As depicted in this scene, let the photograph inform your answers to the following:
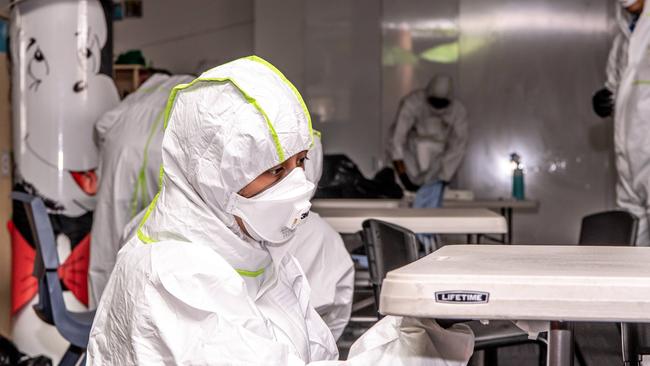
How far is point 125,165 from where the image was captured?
364 centimetres

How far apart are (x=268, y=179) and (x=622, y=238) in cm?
152

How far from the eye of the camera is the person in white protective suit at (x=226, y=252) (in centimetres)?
142

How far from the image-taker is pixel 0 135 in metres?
4.39

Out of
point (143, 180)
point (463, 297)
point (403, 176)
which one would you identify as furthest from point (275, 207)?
point (403, 176)

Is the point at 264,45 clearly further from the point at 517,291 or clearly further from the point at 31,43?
the point at 517,291

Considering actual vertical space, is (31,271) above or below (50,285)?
below

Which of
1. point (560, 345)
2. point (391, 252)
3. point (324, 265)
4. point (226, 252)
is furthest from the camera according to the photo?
point (324, 265)

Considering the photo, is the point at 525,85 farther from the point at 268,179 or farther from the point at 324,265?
the point at 268,179

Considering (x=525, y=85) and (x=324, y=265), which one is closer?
(x=324, y=265)

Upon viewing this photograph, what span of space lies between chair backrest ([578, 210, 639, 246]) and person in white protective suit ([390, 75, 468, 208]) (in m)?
4.52

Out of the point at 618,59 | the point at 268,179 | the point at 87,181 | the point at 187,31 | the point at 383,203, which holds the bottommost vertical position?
the point at 383,203

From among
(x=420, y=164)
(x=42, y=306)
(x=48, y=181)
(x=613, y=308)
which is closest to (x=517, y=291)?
(x=613, y=308)

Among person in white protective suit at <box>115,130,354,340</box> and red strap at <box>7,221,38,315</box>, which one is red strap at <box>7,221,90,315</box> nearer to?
red strap at <box>7,221,38,315</box>

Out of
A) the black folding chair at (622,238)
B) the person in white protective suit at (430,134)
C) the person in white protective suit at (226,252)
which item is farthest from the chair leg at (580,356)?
the person in white protective suit at (430,134)
